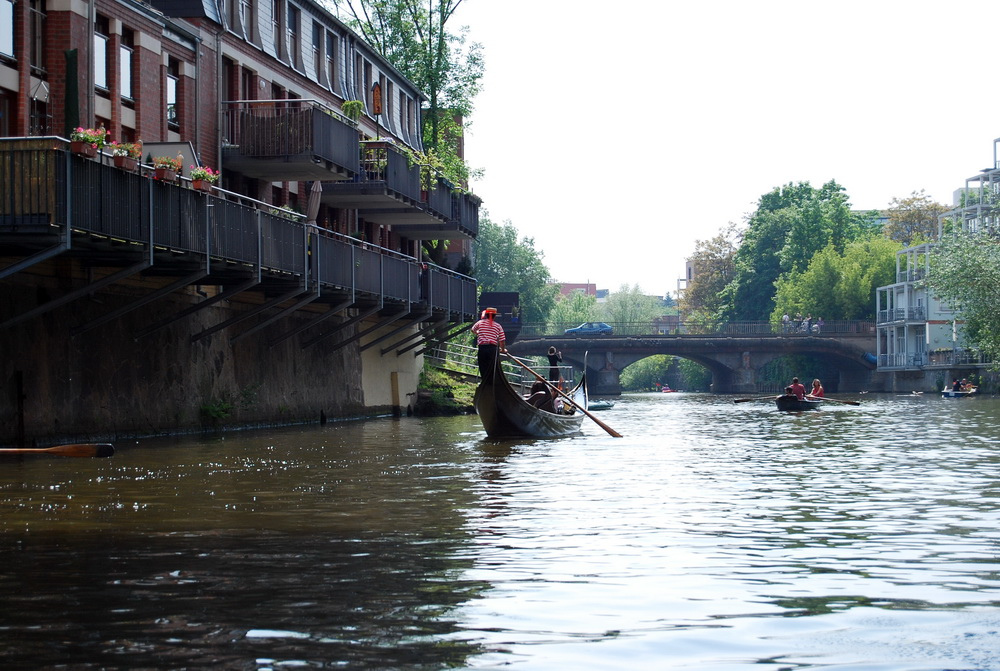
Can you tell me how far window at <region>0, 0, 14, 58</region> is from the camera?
78.7ft

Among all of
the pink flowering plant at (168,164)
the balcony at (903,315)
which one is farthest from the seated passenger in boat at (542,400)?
the balcony at (903,315)

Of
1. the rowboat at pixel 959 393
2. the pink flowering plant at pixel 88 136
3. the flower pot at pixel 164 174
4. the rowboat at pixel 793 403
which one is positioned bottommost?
the rowboat at pixel 959 393

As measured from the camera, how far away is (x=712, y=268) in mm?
119938

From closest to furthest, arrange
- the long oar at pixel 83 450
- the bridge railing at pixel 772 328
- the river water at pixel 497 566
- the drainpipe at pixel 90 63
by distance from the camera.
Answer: the river water at pixel 497 566
the long oar at pixel 83 450
the drainpipe at pixel 90 63
the bridge railing at pixel 772 328

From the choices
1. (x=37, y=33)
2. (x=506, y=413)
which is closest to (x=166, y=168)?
Answer: (x=37, y=33)

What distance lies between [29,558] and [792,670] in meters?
5.73

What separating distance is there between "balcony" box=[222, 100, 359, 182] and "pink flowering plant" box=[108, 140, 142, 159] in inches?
391

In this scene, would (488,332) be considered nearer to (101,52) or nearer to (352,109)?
(101,52)

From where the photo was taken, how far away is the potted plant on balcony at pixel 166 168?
2314 centimetres

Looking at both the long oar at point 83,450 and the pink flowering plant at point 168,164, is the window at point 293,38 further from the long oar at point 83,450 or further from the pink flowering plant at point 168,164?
the long oar at point 83,450

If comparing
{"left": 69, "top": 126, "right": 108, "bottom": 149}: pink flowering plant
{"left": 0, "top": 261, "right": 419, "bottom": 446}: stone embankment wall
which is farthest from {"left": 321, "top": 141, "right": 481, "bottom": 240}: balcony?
{"left": 69, "top": 126, "right": 108, "bottom": 149}: pink flowering plant

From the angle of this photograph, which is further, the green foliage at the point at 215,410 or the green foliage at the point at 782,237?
the green foliage at the point at 782,237

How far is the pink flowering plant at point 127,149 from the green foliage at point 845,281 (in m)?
77.5

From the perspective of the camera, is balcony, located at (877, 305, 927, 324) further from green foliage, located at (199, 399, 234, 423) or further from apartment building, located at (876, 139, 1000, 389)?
green foliage, located at (199, 399, 234, 423)
